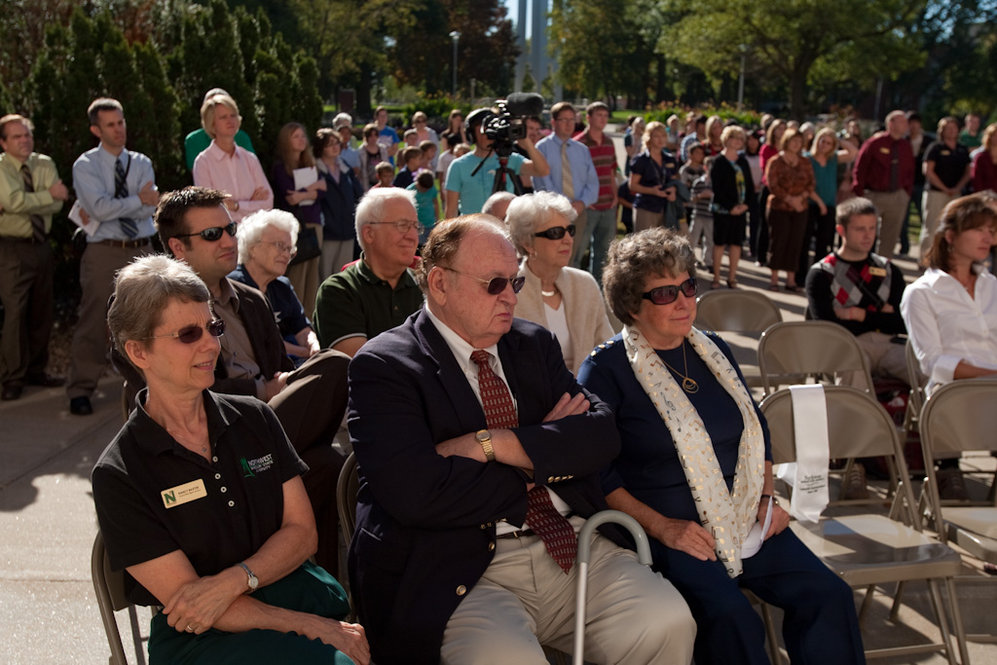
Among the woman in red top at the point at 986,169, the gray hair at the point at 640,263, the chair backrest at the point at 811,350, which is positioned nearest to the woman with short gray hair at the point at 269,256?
the gray hair at the point at 640,263

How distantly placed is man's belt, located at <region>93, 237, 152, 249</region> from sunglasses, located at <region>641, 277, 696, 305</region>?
4.14 metres

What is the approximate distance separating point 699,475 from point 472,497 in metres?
0.86

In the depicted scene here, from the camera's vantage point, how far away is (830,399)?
12.1ft

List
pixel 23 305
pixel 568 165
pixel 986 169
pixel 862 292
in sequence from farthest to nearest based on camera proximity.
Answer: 1. pixel 986 169
2. pixel 568 165
3. pixel 23 305
4. pixel 862 292

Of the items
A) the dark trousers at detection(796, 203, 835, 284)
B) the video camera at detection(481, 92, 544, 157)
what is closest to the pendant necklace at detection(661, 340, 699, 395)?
the video camera at detection(481, 92, 544, 157)

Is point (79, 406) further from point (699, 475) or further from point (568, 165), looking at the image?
point (568, 165)

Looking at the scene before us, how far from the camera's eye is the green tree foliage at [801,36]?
3962 centimetres

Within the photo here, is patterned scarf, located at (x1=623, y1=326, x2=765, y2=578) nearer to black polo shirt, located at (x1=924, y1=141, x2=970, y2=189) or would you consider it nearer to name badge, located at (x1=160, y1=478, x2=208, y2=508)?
name badge, located at (x1=160, y1=478, x2=208, y2=508)

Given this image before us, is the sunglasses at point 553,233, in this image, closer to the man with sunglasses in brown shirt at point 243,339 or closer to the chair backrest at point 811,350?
the man with sunglasses in brown shirt at point 243,339

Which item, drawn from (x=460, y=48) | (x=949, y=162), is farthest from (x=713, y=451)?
(x=460, y=48)

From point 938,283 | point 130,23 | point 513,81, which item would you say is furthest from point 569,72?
point 938,283

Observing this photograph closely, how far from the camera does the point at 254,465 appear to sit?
2.58 metres

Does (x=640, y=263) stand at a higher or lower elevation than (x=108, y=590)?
higher

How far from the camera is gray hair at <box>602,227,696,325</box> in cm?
327
